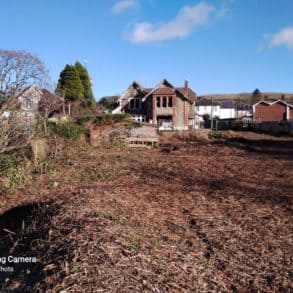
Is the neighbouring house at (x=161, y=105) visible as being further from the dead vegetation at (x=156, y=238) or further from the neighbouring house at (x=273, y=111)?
the dead vegetation at (x=156, y=238)

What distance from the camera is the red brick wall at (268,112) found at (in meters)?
64.2

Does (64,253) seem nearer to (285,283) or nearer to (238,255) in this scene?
(238,255)

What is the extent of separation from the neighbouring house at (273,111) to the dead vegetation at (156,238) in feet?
193

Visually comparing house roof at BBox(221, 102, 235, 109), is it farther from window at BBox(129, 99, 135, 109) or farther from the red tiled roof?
window at BBox(129, 99, 135, 109)

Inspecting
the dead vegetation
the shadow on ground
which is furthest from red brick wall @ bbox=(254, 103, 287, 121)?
the shadow on ground

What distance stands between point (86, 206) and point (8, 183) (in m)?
3.59

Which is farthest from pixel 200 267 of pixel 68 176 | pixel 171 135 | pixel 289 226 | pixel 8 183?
pixel 171 135

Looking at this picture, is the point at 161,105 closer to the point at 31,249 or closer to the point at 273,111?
the point at 273,111

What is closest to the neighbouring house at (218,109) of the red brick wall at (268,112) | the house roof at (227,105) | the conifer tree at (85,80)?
the house roof at (227,105)

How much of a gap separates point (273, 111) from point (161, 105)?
26.6 meters

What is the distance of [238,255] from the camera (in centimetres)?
425

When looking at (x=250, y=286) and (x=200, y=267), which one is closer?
(x=250, y=286)

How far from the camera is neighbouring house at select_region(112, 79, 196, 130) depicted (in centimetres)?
4659

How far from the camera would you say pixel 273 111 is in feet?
213
